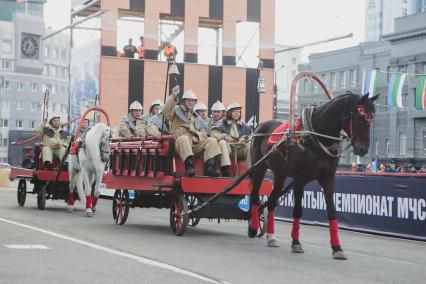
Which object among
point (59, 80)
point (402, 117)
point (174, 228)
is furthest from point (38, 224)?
point (59, 80)

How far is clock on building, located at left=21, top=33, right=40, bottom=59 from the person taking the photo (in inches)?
5935

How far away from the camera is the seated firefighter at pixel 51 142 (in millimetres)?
21203

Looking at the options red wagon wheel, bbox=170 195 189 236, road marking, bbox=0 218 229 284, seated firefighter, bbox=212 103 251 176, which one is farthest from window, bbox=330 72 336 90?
road marking, bbox=0 218 229 284

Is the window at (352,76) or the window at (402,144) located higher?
the window at (352,76)

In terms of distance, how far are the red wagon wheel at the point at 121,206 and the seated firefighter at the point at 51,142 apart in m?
4.72

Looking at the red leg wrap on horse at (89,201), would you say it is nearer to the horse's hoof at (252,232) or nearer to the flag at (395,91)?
the horse's hoof at (252,232)

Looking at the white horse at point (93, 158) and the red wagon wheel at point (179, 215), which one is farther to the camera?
the white horse at point (93, 158)

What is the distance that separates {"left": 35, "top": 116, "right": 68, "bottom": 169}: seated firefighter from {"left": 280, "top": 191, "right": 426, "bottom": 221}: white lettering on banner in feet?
19.8

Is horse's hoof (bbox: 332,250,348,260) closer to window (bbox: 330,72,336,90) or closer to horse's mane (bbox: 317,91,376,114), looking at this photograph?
horse's mane (bbox: 317,91,376,114)

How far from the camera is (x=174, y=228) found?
47.9 ft

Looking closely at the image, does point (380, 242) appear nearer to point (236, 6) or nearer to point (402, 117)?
point (236, 6)

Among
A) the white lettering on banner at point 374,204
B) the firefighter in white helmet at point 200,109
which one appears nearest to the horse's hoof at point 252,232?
the white lettering on banner at point 374,204

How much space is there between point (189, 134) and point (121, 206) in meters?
2.56

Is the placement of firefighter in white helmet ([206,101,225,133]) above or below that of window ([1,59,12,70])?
below
